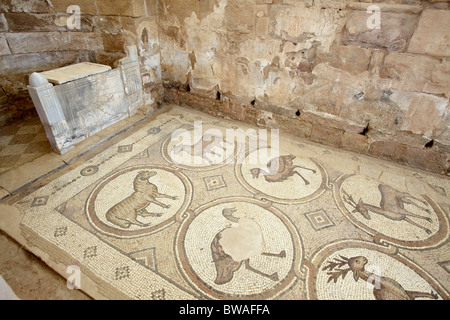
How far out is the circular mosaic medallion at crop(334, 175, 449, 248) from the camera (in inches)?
80.7

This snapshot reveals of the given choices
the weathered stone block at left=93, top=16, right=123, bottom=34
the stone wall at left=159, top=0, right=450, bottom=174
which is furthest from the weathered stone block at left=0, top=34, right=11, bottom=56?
the stone wall at left=159, top=0, right=450, bottom=174

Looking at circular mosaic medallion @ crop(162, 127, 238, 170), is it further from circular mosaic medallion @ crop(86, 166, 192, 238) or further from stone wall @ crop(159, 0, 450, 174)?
stone wall @ crop(159, 0, 450, 174)

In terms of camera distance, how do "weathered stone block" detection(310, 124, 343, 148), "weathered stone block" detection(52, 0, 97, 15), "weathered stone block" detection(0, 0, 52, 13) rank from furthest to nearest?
"weathered stone block" detection(52, 0, 97, 15)
"weathered stone block" detection(0, 0, 52, 13)
"weathered stone block" detection(310, 124, 343, 148)

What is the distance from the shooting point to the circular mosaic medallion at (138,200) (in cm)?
211

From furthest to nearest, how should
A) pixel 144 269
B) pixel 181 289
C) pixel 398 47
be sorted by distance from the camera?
pixel 398 47
pixel 144 269
pixel 181 289

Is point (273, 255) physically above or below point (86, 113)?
below

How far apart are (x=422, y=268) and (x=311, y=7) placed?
2.64 m

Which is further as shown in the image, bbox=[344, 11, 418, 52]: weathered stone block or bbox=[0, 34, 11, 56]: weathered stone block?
bbox=[0, 34, 11, 56]: weathered stone block

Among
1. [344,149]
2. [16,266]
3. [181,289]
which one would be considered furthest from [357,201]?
[16,266]

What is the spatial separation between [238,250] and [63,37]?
400 cm

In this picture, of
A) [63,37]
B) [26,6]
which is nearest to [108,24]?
[63,37]

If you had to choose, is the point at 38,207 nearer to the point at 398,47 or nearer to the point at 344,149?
the point at 344,149

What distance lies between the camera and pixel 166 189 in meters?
2.48

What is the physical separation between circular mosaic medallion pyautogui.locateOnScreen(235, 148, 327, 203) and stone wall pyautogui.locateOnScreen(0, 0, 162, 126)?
2.19 meters
